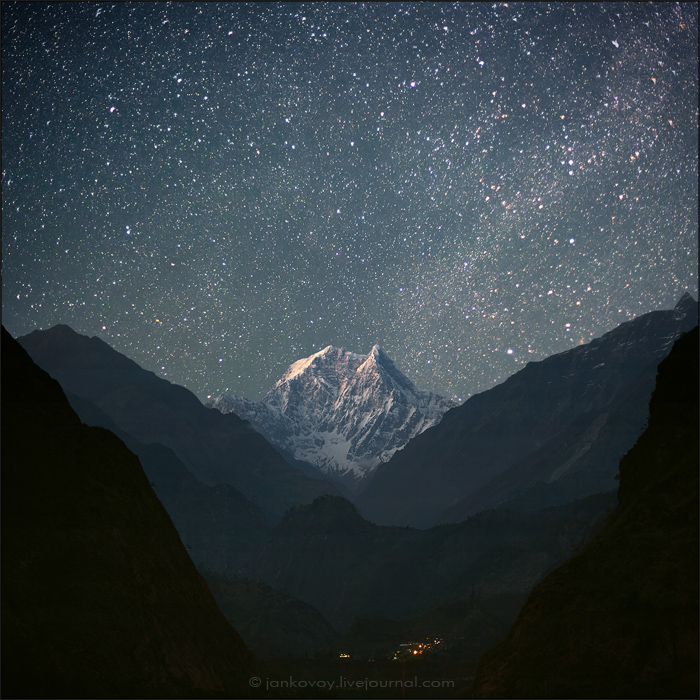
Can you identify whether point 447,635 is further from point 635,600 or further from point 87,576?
point 87,576

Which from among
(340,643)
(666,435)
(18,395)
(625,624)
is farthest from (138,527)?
(340,643)

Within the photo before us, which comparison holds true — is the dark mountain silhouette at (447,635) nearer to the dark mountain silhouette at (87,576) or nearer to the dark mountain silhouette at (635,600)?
the dark mountain silhouette at (87,576)

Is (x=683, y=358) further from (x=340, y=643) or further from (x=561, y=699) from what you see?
(x=340, y=643)

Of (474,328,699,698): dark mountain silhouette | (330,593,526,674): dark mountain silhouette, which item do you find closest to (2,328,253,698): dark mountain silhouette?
(474,328,699,698): dark mountain silhouette

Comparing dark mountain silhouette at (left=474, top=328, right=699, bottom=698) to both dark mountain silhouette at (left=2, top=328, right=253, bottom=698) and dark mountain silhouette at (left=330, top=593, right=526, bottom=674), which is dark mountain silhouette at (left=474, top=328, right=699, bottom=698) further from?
dark mountain silhouette at (left=330, top=593, right=526, bottom=674)

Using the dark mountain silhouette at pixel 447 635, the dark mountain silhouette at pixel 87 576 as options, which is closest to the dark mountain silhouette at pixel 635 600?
the dark mountain silhouette at pixel 87 576

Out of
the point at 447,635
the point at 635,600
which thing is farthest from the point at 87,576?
the point at 447,635
